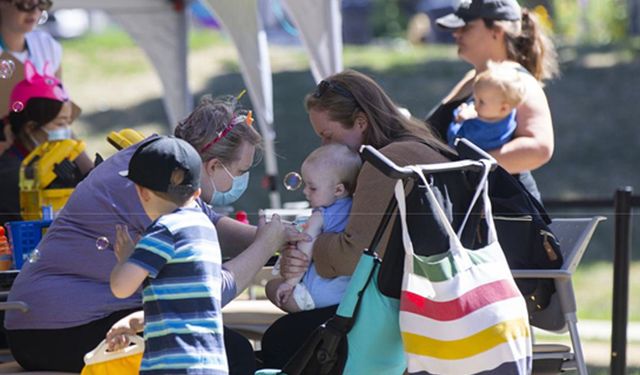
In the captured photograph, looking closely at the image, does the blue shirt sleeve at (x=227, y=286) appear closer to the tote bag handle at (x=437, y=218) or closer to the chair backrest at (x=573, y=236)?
the tote bag handle at (x=437, y=218)

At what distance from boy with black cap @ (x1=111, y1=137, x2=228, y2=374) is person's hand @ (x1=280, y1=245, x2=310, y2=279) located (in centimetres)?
57

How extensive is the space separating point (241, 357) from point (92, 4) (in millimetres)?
5115

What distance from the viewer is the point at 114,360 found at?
3.23m

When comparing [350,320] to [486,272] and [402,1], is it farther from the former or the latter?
[402,1]

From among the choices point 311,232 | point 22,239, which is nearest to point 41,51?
point 22,239

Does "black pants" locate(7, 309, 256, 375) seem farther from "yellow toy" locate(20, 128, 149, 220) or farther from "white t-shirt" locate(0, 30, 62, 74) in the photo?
"white t-shirt" locate(0, 30, 62, 74)

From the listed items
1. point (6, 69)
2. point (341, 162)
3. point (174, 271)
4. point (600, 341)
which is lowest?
point (600, 341)

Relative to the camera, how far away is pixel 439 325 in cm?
312

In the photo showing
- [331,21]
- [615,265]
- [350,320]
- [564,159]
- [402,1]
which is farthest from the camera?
[402,1]

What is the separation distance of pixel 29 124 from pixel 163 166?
195 centimetres

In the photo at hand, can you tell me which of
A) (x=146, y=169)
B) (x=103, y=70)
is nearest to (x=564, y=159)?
(x=103, y=70)

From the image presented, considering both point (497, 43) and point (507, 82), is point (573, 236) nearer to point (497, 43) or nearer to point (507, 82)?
point (507, 82)

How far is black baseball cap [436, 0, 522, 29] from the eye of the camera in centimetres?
509

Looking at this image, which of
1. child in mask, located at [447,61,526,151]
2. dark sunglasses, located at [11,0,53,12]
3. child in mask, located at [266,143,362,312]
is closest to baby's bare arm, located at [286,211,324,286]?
child in mask, located at [266,143,362,312]
